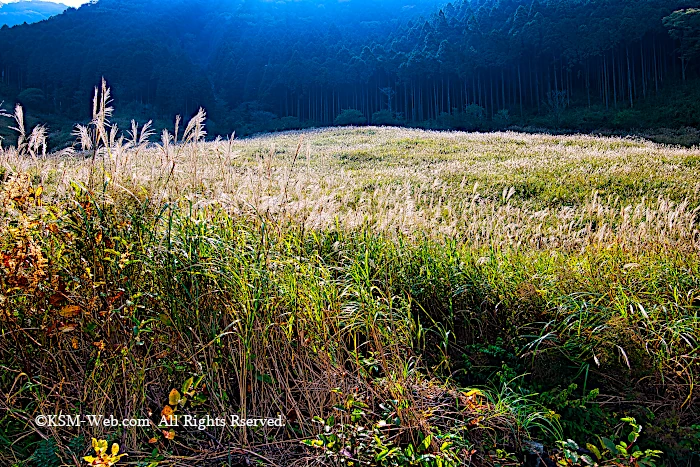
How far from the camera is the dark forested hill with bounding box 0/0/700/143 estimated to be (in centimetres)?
4781

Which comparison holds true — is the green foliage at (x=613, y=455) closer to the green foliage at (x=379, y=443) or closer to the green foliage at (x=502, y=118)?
the green foliage at (x=379, y=443)

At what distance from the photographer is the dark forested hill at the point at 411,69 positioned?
1882 inches

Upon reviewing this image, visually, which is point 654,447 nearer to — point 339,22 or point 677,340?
point 677,340

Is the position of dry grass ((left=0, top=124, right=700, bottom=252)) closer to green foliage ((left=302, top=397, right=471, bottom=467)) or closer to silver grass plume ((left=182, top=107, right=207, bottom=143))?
silver grass plume ((left=182, top=107, right=207, bottom=143))

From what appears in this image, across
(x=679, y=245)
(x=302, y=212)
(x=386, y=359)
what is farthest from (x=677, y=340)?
(x=302, y=212)

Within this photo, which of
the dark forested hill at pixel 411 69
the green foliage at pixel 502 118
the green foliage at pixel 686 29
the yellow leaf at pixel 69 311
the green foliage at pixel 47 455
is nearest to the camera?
the green foliage at pixel 47 455

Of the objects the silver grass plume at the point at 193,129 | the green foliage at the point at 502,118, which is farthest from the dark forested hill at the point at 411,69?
the silver grass plume at the point at 193,129

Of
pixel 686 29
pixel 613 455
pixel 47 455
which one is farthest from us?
pixel 686 29

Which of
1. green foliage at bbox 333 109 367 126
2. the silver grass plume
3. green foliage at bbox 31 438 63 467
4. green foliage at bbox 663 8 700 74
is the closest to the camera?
green foliage at bbox 31 438 63 467

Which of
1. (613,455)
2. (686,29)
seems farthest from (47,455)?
(686,29)

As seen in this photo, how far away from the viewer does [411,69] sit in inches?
2338

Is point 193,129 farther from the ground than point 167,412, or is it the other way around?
point 193,129

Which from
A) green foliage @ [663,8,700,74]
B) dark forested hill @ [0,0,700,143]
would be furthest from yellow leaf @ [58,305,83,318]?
green foliage @ [663,8,700,74]

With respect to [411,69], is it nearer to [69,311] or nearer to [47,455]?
[69,311]
